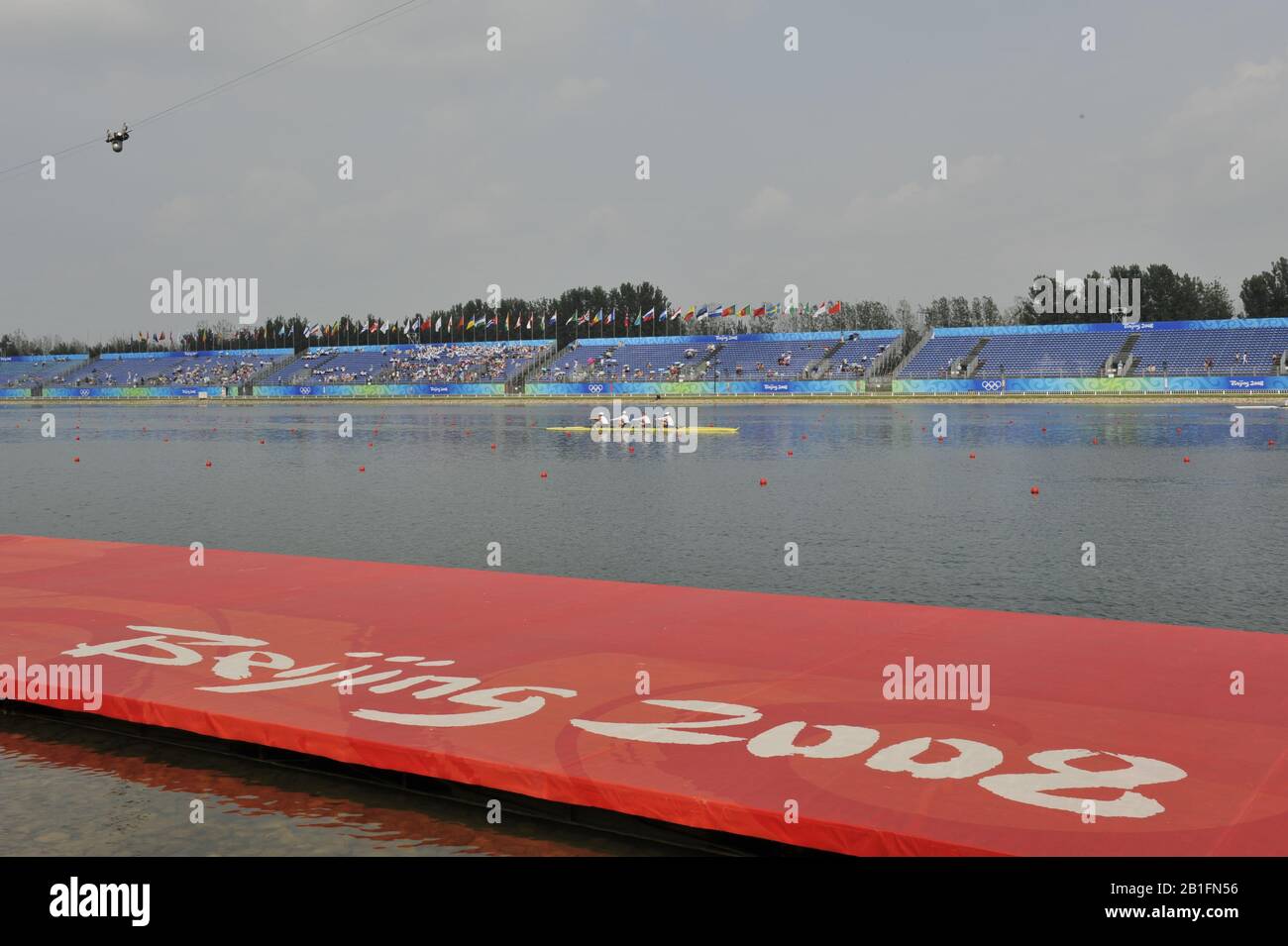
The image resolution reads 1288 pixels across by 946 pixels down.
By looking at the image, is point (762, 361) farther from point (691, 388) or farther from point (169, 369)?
point (169, 369)

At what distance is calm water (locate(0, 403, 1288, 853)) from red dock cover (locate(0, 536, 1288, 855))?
0.49m

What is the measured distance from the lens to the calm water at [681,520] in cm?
766

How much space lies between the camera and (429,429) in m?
62.0

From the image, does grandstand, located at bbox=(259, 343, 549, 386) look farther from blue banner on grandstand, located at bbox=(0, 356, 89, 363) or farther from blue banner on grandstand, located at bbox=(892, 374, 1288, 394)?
blue banner on grandstand, located at bbox=(892, 374, 1288, 394)

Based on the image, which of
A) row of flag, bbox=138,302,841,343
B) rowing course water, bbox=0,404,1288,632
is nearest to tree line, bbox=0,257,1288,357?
row of flag, bbox=138,302,841,343

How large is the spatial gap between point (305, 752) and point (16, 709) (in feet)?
10.9

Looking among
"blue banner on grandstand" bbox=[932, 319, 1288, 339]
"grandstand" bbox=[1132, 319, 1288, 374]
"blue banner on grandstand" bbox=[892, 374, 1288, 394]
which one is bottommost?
"blue banner on grandstand" bbox=[892, 374, 1288, 394]

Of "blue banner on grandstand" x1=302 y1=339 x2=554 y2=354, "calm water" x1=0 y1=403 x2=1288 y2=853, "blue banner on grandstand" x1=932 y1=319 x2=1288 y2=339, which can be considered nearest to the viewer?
"calm water" x1=0 y1=403 x2=1288 y2=853

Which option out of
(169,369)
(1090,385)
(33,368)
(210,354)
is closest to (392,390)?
(169,369)

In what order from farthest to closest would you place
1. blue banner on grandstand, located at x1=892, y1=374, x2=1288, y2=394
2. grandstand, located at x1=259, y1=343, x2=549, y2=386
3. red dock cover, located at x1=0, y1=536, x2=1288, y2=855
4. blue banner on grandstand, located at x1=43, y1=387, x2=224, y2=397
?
blue banner on grandstand, located at x1=43, y1=387, x2=224, y2=397
grandstand, located at x1=259, y1=343, x2=549, y2=386
blue banner on grandstand, located at x1=892, y1=374, x2=1288, y2=394
red dock cover, located at x1=0, y1=536, x2=1288, y2=855

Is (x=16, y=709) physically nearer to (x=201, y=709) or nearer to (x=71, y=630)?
(x=71, y=630)

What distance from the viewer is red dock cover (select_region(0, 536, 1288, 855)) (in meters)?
5.91

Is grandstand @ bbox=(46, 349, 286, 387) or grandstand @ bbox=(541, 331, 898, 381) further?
grandstand @ bbox=(46, 349, 286, 387)

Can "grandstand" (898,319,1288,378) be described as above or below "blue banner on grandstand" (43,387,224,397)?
above
